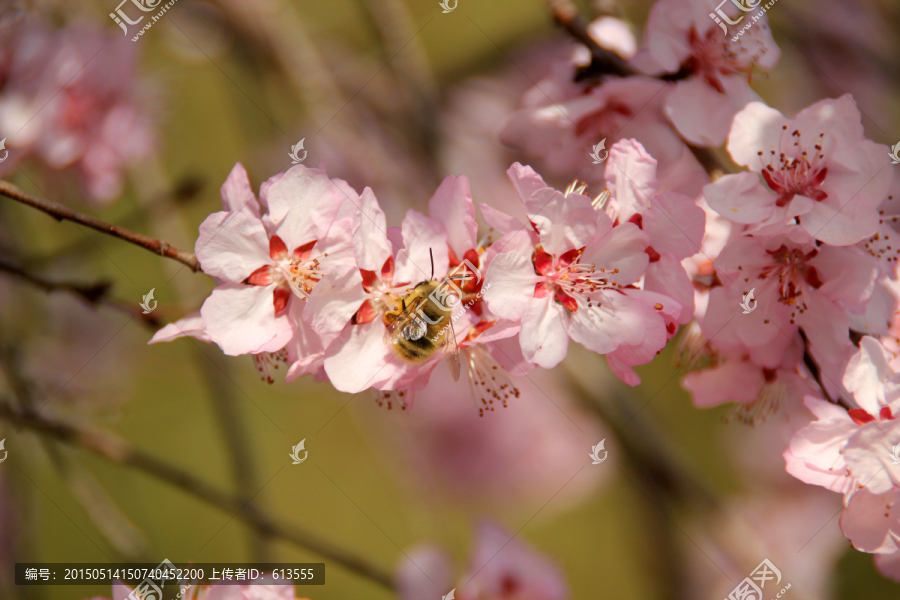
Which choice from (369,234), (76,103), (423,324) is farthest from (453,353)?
(76,103)

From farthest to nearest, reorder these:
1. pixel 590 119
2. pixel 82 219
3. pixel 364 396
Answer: pixel 364 396 → pixel 590 119 → pixel 82 219

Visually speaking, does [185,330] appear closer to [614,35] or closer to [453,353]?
[453,353]

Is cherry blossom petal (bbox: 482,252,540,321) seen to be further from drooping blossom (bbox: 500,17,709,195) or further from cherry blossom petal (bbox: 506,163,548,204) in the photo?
drooping blossom (bbox: 500,17,709,195)

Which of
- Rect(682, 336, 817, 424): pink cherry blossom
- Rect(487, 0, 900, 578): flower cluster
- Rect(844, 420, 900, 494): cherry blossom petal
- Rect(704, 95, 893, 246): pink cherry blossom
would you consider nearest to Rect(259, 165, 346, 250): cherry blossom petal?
Rect(487, 0, 900, 578): flower cluster

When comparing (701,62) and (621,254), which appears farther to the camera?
(701,62)

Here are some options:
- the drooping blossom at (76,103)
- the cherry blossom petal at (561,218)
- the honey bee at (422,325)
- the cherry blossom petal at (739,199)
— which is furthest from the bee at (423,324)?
the drooping blossom at (76,103)

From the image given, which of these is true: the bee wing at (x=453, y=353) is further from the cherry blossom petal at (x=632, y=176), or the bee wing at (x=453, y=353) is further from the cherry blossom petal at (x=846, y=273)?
the cherry blossom petal at (x=846, y=273)
